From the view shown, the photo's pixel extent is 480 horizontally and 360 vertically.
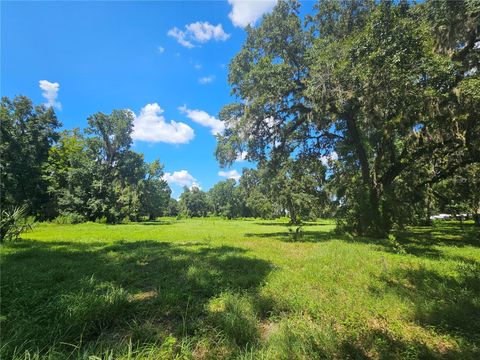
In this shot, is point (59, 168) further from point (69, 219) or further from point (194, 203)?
point (194, 203)

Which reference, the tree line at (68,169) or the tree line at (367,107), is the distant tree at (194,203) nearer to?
the tree line at (68,169)

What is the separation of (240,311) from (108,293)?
2.42m

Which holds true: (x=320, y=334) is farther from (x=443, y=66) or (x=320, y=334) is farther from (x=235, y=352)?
(x=443, y=66)

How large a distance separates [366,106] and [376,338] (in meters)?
11.2

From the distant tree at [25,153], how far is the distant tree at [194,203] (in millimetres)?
60382

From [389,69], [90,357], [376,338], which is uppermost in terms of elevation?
[389,69]

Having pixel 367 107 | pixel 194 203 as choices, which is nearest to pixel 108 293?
pixel 367 107

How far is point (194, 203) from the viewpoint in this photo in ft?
316

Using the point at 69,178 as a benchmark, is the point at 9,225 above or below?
below

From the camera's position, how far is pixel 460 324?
12.3ft

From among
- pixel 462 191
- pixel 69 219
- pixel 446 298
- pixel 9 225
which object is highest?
pixel 462 191

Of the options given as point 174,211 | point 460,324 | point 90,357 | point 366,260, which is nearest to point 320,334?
point 460,324

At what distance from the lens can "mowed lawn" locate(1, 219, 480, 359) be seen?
3061 millimetres

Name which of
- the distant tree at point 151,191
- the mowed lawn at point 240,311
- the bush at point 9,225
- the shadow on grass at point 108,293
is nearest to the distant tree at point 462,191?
the mowed lawn at point 240,311
